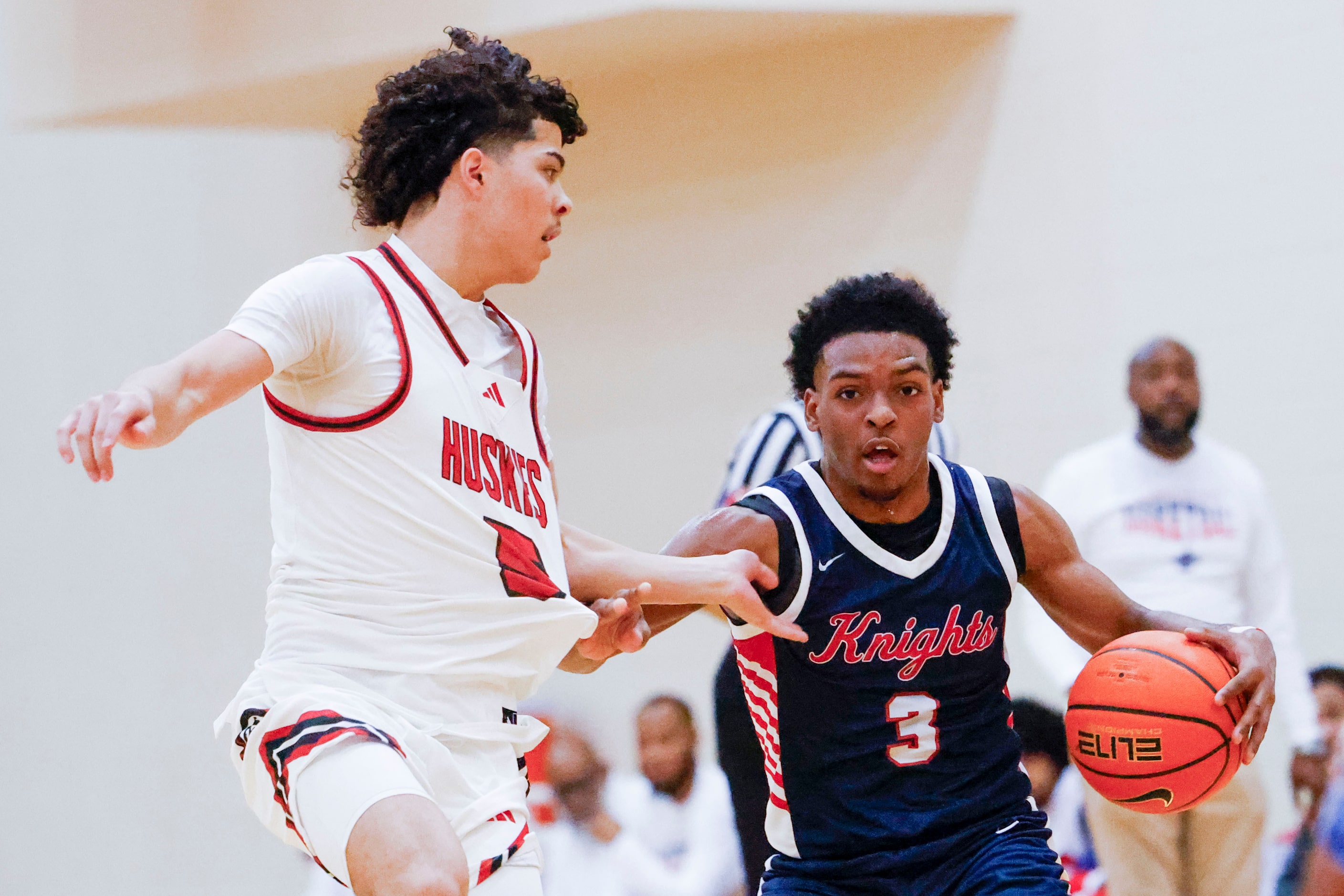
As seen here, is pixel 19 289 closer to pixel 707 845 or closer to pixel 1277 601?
pixel 707 845

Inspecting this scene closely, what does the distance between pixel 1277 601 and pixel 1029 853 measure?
99.1 inches

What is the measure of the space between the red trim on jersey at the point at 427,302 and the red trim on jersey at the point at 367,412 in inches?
3.3

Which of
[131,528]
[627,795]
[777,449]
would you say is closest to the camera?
[777,449]

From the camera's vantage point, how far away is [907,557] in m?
3.50

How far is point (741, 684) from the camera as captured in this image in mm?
4457

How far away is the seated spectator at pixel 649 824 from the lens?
6047 mm

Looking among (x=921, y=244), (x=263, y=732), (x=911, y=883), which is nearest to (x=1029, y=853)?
(x=911, y=883)

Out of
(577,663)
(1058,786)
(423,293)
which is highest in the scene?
(423,293)

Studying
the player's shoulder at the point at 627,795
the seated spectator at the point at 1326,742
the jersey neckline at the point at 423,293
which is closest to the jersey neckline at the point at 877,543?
the jersey neckline at the point at 423,293

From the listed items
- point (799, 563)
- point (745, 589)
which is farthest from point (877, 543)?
point (745, 589)

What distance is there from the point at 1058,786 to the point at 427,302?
4065 millimetres

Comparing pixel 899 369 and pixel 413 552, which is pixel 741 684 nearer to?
pixel 899 369

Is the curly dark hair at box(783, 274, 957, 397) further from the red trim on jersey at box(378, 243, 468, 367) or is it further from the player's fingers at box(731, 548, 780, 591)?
the red trim on jersey at box(378, 243, 468, 367)

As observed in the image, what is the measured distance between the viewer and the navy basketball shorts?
3291mm
